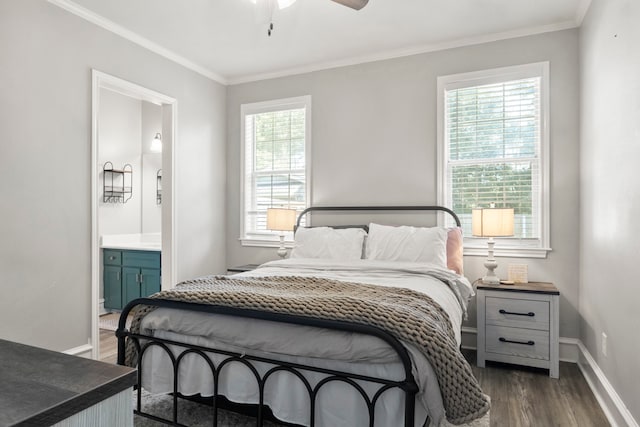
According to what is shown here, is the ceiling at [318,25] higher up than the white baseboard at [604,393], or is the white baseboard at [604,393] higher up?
the ceiling at [318,25]

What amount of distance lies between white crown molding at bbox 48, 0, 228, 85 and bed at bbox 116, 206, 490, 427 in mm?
2322

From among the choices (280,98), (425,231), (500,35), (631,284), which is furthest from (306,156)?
(631,284)

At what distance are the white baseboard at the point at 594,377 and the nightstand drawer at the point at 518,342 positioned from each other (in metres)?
0.29

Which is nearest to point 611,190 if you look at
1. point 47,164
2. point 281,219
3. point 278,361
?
point 278,361

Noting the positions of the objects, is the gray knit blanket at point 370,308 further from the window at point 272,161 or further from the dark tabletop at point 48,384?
the window at point 272,161

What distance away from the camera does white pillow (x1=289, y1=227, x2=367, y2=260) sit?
3460 millimetres

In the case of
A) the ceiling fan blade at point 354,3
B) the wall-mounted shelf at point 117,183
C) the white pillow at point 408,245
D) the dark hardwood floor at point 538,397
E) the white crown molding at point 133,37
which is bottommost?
the dark hardwood floor at point 538,397

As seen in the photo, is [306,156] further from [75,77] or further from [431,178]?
[75,77]

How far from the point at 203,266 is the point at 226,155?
1.34 meters

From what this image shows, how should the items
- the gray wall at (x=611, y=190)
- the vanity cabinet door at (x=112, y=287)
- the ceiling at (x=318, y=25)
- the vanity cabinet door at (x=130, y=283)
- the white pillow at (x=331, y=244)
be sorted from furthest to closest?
the vanity cabinet door at (x=112, y=287) < the vanity cabinet door at (x=130, y=283) < the white pillow at (x=331, y=244) < the ceiling at (x=318, y=25) < the gray wall at (x=611, y=190)

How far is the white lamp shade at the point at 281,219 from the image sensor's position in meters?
3.99

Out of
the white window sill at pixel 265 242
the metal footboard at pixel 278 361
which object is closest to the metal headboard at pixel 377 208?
the white window sill at pixel 265 242

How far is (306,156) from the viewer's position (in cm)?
422

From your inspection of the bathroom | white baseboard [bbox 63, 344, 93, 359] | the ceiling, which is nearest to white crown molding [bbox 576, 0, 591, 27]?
the ceiling
